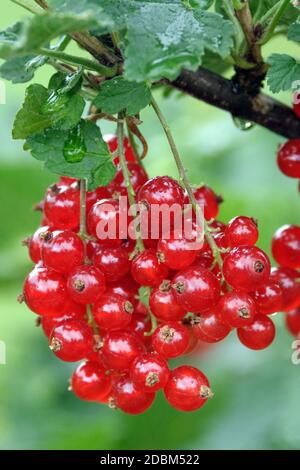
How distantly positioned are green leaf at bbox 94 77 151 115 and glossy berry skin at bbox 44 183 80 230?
18 cm

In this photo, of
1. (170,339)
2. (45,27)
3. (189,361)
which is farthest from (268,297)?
(189,361)

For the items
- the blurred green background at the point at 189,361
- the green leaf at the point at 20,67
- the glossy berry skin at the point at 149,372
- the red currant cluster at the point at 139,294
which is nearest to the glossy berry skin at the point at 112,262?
the red currant cluster at the point at 139,294

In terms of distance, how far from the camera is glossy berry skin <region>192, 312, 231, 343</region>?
110cm

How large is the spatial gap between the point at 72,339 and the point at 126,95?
1.17ft

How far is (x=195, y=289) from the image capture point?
1057 mm

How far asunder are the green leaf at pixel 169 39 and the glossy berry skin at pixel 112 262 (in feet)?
1.00

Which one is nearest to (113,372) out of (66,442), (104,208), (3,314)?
(104,208)

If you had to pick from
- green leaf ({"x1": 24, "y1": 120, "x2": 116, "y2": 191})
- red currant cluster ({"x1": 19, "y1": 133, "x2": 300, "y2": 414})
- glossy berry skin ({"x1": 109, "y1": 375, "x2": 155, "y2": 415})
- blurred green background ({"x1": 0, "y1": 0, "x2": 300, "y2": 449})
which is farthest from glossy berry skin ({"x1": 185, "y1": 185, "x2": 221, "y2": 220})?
blurred green background ({"x1": 0, "y1": 0, "x2": 300, "y2": 449})

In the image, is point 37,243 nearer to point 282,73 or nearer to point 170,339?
point 170,339

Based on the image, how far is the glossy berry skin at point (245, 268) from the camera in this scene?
42.0 inches

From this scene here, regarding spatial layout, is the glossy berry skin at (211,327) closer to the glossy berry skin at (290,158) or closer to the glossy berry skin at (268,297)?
the glossy berry skin at (268,297)

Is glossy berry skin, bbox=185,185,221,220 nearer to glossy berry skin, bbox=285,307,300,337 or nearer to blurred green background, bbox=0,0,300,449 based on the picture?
glossy berry skin, bbox=285,307,300,337

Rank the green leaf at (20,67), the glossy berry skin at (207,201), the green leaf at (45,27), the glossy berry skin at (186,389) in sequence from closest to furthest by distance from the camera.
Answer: the green leaf at (45,27) < the green leaf at (20,67) < the glossy berry skin at (186,389) < the glossy berry skin at (207,201)
